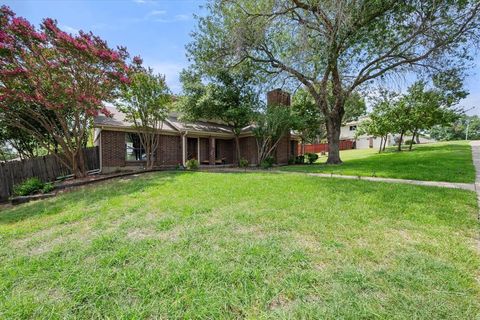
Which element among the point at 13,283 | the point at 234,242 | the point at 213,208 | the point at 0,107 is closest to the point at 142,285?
the point at 234,242

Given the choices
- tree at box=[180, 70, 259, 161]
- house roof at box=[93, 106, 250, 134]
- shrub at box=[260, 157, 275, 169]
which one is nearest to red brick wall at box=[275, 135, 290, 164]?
shrub at box=[260, 157, 275, 169]

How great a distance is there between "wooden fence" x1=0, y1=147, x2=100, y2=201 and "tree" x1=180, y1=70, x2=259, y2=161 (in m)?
5.91

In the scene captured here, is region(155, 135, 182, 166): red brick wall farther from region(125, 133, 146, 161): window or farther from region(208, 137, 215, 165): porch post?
region(208, 137, 215, 165): porch post

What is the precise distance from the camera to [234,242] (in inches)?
116

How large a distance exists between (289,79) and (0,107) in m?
14.8

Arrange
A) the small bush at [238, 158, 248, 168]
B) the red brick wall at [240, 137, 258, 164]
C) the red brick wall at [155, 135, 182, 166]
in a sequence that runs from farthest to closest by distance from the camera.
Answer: the red brick wall at [240, 137, 258, 164] → the small bush at [238, 158, 248, 168] → the red brick wall at [155, 135, 182, 166]

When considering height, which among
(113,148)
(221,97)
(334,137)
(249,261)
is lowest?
(249,261)

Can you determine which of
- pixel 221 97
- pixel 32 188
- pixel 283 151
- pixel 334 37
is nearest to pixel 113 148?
pixel 32 188

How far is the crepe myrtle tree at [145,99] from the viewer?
10320 mm

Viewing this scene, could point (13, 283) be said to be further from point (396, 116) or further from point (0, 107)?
point (396, 116)

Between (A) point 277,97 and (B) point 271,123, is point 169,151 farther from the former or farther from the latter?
(A) point 277,97

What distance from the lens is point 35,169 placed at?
975 centimetres

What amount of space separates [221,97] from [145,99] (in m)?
4.66

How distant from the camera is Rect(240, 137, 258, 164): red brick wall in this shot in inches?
628
